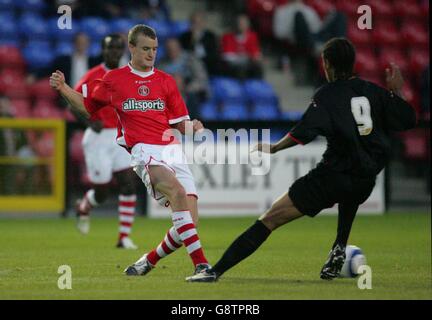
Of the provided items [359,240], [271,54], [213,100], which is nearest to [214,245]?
[359,240]

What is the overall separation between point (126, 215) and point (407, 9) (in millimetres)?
12590

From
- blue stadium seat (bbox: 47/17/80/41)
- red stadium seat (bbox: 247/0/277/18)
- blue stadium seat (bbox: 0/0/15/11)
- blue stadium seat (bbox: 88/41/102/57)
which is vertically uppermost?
red stadium seat (bbox: 247/0/277/18)

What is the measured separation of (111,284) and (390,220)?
840 cm

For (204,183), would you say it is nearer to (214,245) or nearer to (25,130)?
(25,130)

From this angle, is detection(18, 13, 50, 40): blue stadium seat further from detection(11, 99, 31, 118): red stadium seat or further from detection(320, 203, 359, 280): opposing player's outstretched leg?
detection(320, 203, 359, 280): opposing player's outstretched leg

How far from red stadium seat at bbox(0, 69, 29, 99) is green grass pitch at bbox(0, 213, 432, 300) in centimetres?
257

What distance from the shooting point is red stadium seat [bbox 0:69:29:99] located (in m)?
17.6

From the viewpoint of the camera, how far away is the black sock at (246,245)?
26.1 feet

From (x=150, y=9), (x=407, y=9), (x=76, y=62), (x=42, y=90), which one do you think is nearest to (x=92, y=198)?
(x=76, y=62)

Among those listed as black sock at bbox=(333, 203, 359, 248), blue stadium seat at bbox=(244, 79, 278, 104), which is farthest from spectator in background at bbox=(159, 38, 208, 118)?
black sock at bbox=(333, 203, 359, 248)

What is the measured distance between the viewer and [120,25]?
63.4ft

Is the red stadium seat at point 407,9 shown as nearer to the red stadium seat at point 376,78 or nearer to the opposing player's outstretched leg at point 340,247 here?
the red stadium seat at point 376,78

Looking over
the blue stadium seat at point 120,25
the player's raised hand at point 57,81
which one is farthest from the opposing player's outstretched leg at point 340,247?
the blue stadium seat at point 120,25

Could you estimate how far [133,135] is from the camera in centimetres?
849
